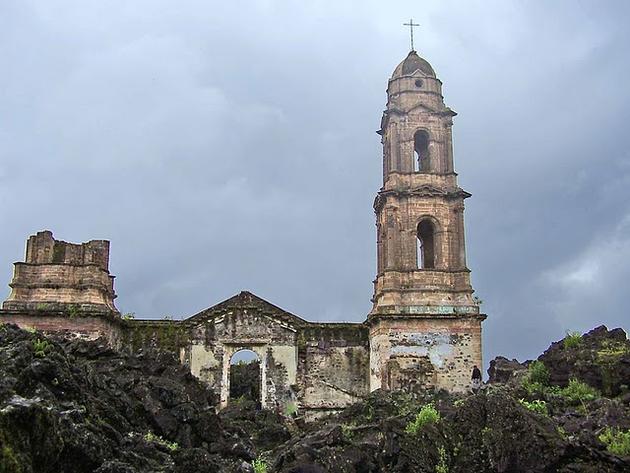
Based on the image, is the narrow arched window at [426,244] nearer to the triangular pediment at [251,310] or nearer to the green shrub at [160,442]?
the triangular pediment at [251,310]

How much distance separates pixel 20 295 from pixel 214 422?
15.7 m

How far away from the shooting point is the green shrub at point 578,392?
1870cm

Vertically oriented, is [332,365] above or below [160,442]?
above

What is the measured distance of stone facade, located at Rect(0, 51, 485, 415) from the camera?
2622cm

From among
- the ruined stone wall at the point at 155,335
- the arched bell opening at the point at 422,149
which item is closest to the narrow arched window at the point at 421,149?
the arched bell opening at the point at 422,149

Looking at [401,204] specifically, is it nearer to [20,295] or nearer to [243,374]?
[243,374]

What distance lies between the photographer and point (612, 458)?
37.9ft

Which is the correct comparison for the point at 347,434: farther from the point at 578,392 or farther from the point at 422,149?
the point at 422,149

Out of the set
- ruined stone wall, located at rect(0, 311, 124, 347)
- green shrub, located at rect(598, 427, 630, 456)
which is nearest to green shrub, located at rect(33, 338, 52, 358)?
green shrub, located at rect(598, 427, 630, 456)

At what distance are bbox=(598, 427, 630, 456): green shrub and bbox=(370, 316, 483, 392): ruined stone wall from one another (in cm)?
1181

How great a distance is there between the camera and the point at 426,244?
29359 millimetres

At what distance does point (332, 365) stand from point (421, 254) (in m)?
5.50

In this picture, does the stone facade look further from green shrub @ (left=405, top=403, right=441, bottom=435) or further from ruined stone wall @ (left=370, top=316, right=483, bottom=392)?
green shrub @ (left=405, top=403, right=441, bottom=435)

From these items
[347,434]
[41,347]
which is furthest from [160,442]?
[347,434]
